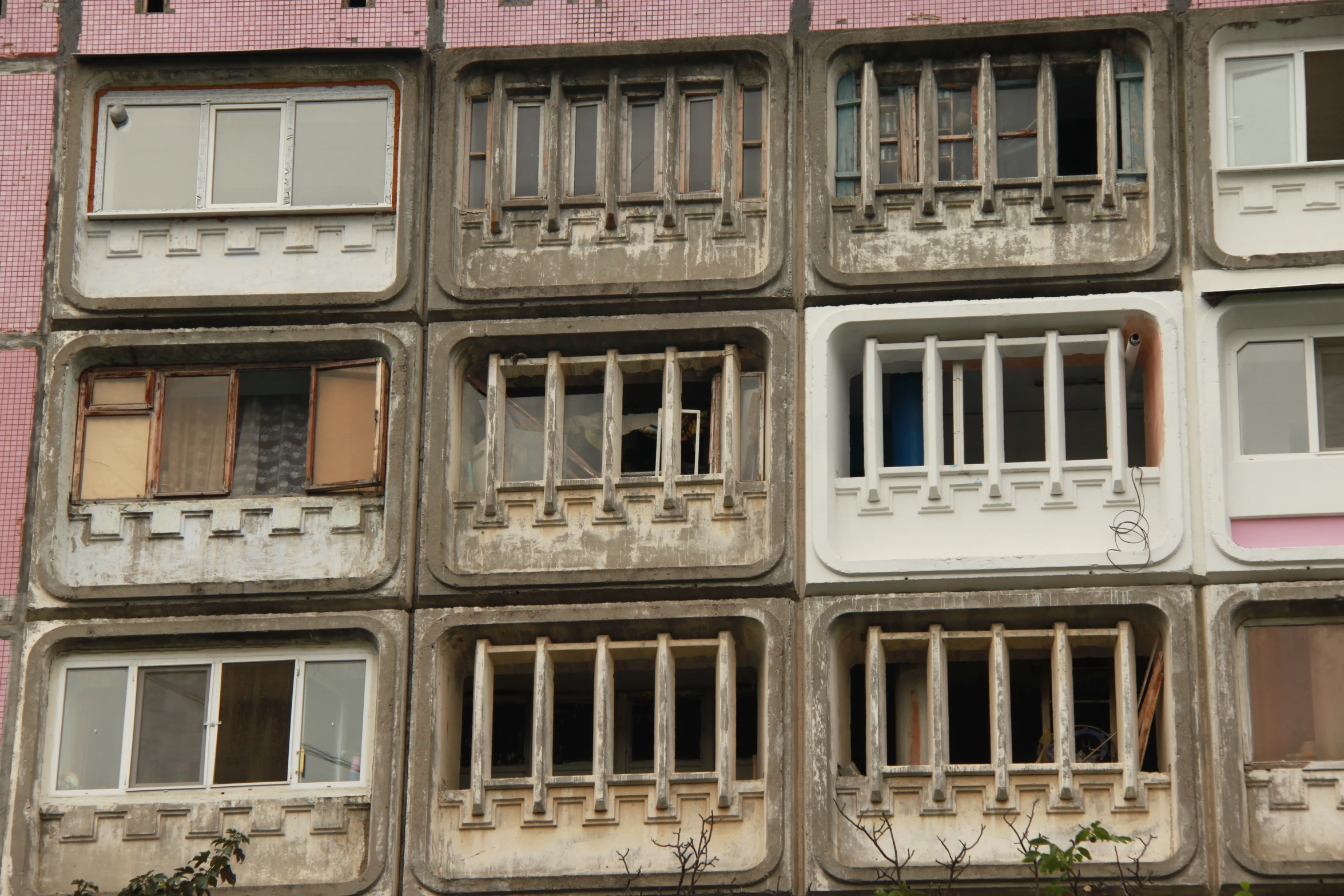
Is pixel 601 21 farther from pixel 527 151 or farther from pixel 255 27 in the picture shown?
pixel 255 27

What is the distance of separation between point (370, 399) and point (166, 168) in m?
3.43

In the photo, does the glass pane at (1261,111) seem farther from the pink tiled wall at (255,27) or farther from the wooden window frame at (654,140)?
the pink tiled wall at (255,27)

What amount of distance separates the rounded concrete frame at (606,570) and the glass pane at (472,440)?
0.35 metres

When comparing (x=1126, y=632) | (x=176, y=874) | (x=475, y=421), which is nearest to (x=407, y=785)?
(x=176, y=874)

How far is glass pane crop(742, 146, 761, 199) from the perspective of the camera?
22750 mm

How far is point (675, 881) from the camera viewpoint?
20.4 m

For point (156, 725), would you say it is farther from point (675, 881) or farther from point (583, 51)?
point (583, 51)

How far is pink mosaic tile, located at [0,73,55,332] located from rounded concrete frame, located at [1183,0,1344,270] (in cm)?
1172

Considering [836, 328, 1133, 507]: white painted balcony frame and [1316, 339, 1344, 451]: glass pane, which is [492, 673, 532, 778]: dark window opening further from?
[1316, 339, 1344, 451]: glass pane

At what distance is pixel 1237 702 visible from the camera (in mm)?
20391

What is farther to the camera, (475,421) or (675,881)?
(475,421)

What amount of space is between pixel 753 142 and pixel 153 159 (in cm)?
631

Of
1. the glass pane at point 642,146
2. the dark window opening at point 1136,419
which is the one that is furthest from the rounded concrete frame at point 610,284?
the dark window opening at point 1136,419

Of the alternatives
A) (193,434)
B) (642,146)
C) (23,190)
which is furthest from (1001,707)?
(23,190)
